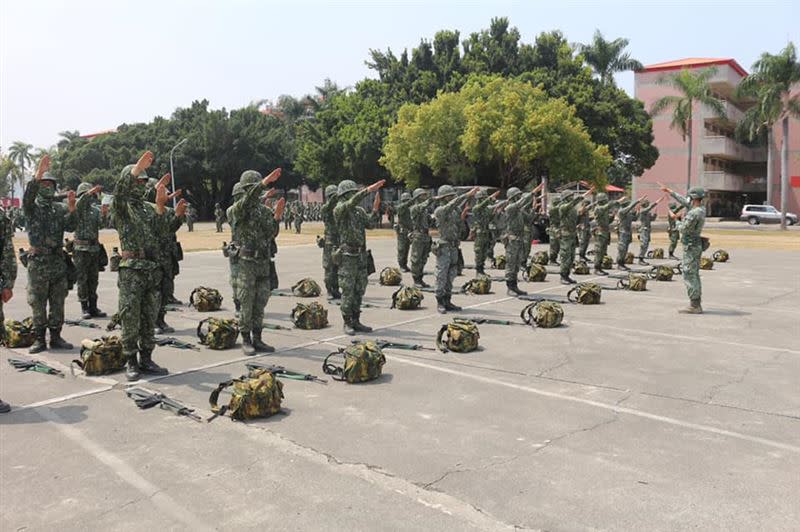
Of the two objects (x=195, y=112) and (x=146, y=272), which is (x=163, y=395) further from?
(x=195, y=112)

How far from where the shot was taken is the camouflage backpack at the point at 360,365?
6547 millimetres

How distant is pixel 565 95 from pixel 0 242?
108 ft

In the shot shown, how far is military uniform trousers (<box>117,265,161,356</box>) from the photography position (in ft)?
21.8

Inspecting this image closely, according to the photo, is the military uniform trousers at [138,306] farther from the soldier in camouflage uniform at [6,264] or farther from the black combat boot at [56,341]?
the black combat boot at [56,341]

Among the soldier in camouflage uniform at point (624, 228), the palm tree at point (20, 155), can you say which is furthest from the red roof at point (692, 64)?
the palm tree at point (20, 155)

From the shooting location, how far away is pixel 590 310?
11125mm

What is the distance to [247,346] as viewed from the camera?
798 cm

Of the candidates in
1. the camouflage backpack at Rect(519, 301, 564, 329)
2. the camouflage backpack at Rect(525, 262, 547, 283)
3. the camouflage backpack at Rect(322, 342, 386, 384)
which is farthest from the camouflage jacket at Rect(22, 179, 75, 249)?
the camouflage backpack at Rect(525, 262, 547, 283)

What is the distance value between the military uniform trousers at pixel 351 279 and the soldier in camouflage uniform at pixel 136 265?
2666 millimetres

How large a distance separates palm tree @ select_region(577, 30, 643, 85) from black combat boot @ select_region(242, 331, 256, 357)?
41.1m

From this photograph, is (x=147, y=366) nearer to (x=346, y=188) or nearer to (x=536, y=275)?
(x=346, y=188)

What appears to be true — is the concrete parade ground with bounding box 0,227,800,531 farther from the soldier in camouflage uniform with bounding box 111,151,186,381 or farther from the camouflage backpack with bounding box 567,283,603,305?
the camouflage backpack with bounding box 567,283,603,305

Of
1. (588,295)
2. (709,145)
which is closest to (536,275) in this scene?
(588,295)

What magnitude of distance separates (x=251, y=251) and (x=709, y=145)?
54434 mm
